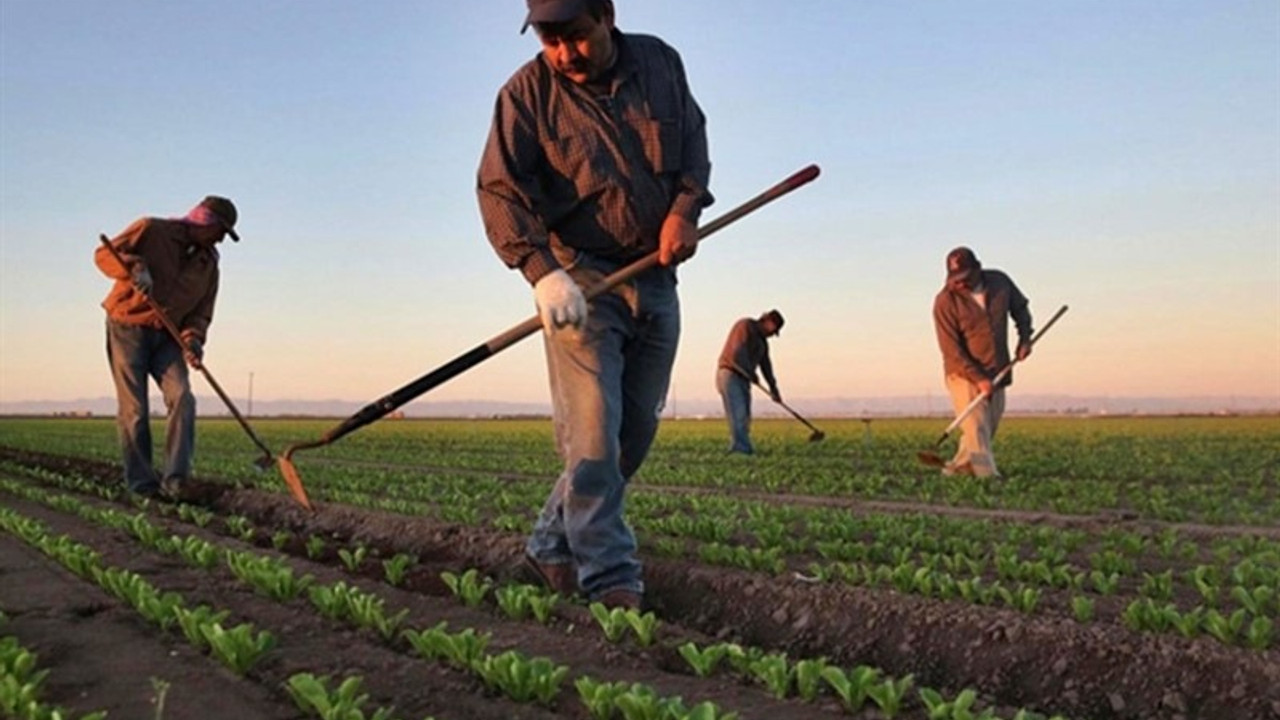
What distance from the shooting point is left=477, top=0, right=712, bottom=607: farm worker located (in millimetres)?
4430

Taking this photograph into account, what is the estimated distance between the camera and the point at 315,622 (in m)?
4.08

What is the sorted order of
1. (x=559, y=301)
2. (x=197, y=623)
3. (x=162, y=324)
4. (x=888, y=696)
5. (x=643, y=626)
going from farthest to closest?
(x=162, y=324), (x=559, y=301), (x=643, y=626), (x=197, y=623), (x=888, y=696)

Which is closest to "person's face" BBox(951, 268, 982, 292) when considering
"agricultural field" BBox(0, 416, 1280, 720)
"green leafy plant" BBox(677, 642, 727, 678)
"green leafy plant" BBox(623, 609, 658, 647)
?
"agricultural field" BBox(0, 416, 1280, 720)

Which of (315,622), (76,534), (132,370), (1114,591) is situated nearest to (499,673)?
(315,622)

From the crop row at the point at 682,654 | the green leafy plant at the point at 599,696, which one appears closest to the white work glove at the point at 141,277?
the crop row at the point at 682,654

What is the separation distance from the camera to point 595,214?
4.59 metres

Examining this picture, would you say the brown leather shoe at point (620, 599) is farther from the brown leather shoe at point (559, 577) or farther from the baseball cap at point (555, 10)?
the baseball cap at point (555, 10)

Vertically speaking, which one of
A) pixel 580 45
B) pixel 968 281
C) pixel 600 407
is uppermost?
pixel 580 45

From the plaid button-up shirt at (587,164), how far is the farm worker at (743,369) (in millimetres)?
11864

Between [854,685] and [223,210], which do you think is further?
[223,210]

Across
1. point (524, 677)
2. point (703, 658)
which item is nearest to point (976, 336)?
point (703, 658)

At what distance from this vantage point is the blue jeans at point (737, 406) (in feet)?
54.3

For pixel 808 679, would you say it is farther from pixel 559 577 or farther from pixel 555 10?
pixel 555 10

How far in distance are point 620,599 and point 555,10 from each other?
7.39 ft
